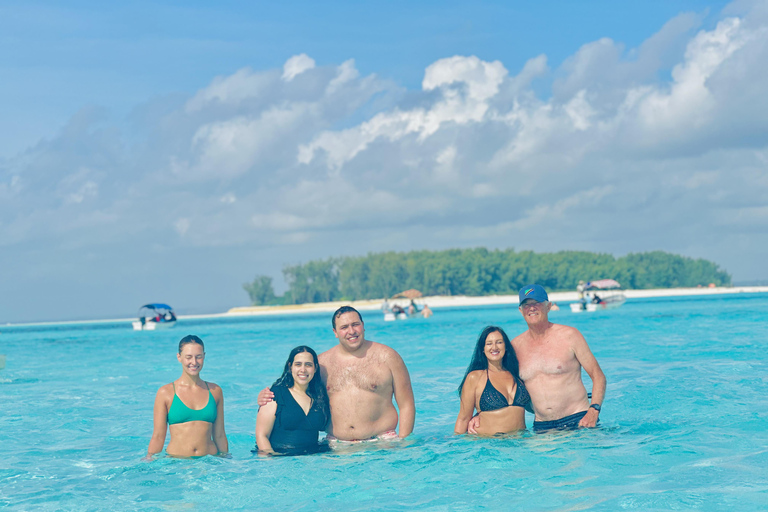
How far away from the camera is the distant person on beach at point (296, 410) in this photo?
708 centimetres

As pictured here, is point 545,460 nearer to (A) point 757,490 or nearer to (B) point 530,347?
(B) point 530,347

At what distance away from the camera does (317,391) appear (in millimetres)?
7234

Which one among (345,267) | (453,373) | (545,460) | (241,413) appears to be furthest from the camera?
(345,267)

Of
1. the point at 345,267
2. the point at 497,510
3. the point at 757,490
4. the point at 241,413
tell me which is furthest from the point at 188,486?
the point at 345,267

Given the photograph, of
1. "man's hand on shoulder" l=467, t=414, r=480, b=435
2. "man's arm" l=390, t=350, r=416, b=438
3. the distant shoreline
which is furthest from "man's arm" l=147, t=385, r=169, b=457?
the distant shoreline

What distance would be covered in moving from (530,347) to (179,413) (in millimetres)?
3698

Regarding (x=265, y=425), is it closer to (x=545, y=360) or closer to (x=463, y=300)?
(x=545, y=360)

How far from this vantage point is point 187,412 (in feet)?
23.7

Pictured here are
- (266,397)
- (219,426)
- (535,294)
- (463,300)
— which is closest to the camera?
(266,397)

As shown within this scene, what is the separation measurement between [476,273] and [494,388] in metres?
127

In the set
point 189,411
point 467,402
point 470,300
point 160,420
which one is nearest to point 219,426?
point 189,411

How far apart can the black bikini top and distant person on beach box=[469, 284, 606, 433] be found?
0.32 feet

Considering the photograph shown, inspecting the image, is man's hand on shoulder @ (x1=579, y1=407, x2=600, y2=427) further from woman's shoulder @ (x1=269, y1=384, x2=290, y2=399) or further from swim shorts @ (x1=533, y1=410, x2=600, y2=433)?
woman's shoulder @ (x1=269, y1=384, x2=290, y2=399)

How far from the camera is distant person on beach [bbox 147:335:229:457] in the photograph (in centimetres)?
711
